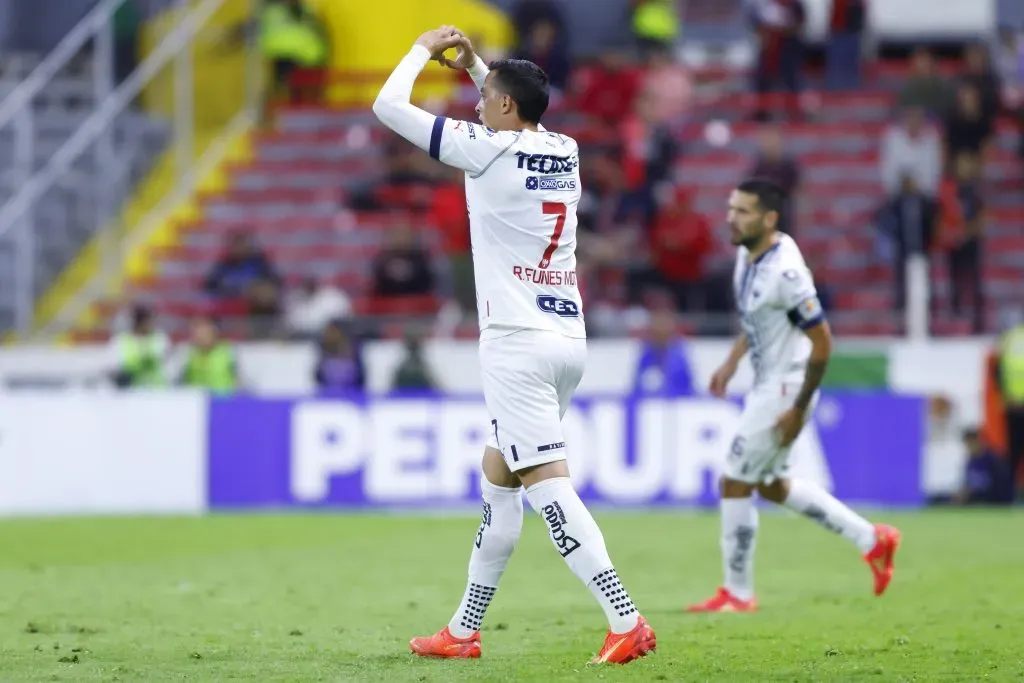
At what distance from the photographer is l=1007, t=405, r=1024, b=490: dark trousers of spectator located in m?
18.9

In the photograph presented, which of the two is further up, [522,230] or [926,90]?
[926,90]

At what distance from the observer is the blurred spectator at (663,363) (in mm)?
18453

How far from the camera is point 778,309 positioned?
9.90 m

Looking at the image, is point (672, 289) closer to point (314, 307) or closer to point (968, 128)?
point (314, 307)

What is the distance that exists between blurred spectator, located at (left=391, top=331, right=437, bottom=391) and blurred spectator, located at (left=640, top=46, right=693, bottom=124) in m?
5.95

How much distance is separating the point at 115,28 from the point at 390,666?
1950 cm

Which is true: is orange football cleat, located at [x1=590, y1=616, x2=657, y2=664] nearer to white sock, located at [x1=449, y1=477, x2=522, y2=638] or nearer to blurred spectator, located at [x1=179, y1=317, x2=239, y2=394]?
white sock, located at [x1=449, y1=477, x2=522, y2=638]

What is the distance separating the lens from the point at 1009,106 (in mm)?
24516

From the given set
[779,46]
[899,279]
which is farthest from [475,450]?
[779,46]

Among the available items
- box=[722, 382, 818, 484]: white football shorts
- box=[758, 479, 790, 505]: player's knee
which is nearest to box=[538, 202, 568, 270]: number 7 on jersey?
box=[722, 382, 818, 484]: white football shorts

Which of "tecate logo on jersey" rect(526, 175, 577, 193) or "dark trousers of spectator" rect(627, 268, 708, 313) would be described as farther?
"dark trousers of spectator" rect(627, 268, 708, 313)

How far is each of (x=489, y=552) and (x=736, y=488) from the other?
2840 millimetres

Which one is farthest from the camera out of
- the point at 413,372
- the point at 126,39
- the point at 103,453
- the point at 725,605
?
the point at 126,39

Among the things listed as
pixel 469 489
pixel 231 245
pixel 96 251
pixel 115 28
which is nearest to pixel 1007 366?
pixel 469 489
